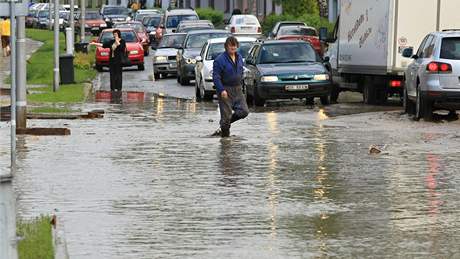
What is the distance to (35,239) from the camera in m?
10.5

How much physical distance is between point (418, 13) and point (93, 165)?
13.0 metres

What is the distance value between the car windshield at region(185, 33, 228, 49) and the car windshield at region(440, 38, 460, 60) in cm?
1765

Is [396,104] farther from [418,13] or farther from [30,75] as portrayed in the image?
[30,75]

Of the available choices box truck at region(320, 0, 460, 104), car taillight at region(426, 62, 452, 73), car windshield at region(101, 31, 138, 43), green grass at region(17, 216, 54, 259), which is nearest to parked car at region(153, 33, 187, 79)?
car windshield at region(101, 31, 138, 43)

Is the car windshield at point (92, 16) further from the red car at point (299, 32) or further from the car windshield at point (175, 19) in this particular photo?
the red car at point (299, 32)

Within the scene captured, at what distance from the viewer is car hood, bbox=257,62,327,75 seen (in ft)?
97.5

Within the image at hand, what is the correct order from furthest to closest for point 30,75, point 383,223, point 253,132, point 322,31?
point 30,75 → point 322,31 → point 253,132 → point 383,223

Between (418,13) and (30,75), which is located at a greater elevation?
(418,13)

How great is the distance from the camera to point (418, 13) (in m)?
28.5

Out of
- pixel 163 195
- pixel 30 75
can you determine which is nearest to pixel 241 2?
pixel 30 75

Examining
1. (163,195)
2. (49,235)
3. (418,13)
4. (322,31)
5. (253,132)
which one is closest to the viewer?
(49,235)

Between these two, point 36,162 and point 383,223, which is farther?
point 36,162

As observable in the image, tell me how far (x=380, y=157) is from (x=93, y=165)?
3.82 meters

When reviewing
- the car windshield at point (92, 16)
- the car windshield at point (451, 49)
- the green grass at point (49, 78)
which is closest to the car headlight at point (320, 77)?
the green grass at point (49, 78)
